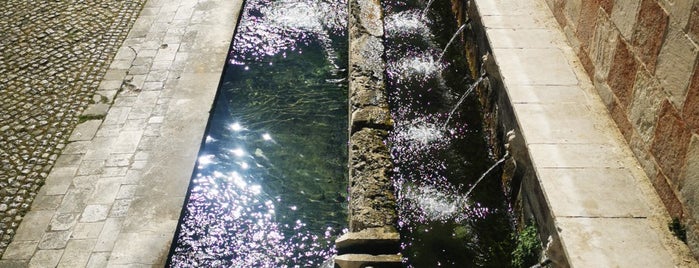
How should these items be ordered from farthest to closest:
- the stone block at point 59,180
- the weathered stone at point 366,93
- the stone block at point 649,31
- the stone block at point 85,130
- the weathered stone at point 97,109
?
1. the weathered stone at point 97,109
2. the stone block at point 85,130
3. the weathered stone at point 366,93
4. the stone block at point 59,180
5. the stone block at point 649,31

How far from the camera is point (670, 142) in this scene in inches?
179

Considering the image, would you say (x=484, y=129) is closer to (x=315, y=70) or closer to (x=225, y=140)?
(x=315, y=70)

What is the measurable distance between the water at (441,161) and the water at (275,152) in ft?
2.30

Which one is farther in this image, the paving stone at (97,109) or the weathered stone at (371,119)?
the paving stone at (97,109)

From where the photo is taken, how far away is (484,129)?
22.2ft

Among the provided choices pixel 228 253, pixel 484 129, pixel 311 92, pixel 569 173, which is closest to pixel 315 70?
pixel 311 92

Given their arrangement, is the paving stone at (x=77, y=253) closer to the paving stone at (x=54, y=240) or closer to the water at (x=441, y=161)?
the paving stone at (x=54, y=240)

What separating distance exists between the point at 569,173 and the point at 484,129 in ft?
6.39

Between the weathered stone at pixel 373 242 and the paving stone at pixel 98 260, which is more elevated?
the weathered stone at pixel 373 242

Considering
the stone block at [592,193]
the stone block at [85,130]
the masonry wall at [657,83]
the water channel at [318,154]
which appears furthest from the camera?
the stone block at [85,130]

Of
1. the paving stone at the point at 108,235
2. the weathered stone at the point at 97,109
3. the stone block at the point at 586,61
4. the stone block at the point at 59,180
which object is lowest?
the paving stone at the point at 108,235

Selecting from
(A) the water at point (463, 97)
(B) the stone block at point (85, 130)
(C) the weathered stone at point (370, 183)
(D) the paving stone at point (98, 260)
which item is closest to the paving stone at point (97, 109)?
(B) the stone block at point (85, 130)

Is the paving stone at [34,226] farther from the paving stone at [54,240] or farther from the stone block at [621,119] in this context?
the stone block at [621,119]

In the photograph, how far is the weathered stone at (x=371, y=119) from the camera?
5.86m
